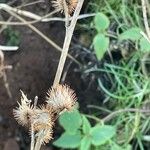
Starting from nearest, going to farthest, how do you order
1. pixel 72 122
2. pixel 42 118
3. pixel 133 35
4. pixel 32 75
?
pixel 42 118
pixel 72 122
pixel 133 35
pixel 32 75

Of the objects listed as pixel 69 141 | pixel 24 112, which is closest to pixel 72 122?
pixel 69 141

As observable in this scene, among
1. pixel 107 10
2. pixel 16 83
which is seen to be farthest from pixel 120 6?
pixel 16 83

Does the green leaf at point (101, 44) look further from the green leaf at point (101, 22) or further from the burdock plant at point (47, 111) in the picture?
the burdock plant at point (47, 111)

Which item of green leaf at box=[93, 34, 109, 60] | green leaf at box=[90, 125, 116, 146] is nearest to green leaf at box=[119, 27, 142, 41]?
green leaf at box=[93, 34, 109, 60]

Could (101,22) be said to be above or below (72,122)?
above

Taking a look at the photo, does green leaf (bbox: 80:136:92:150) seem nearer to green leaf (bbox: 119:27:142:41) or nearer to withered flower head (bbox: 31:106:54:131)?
green leaf (bbox: 119:27:142:41)

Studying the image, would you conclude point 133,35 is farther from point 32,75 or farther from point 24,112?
point 24,112

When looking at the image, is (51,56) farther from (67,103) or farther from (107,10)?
(67,103)
